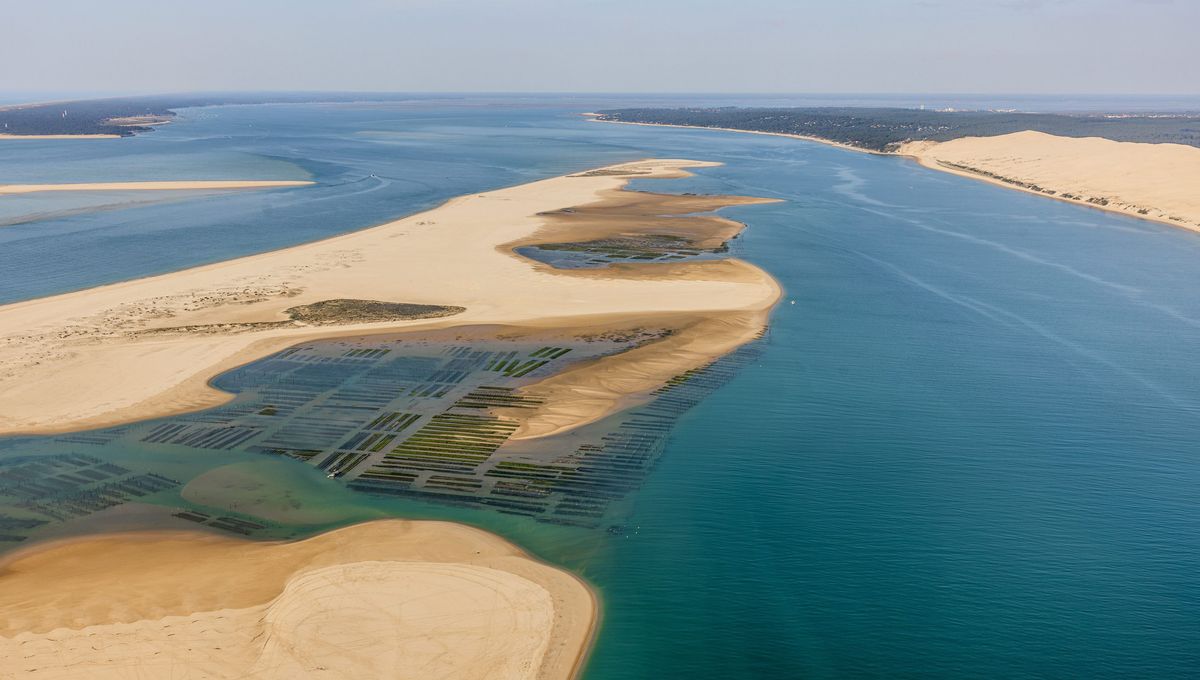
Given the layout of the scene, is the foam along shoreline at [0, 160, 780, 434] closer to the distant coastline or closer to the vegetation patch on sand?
the vegetation patch on sand

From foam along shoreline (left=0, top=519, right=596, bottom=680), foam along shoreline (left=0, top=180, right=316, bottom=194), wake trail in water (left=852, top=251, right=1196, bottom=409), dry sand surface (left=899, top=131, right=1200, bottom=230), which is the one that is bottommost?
foam along shoreline (left=0, top=519, right=596, bottom=680)

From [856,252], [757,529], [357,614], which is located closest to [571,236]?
[856,252]

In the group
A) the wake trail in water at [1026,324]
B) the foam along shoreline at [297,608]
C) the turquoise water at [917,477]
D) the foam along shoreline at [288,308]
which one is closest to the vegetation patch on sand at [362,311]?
the foam along shoreline at [288,308]

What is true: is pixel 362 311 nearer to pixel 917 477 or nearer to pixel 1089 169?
pixel 917 477

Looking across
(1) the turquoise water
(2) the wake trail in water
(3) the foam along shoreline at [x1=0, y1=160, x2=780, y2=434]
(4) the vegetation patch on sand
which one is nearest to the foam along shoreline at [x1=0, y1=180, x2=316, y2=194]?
(1) the turquoise water

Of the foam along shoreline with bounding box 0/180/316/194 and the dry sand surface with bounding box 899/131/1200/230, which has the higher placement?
the dry sand surface with bounding box 899/131/1200/230

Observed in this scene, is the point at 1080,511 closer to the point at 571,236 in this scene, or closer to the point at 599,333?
the point at 599,333

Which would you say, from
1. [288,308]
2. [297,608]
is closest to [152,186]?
[288,308]
